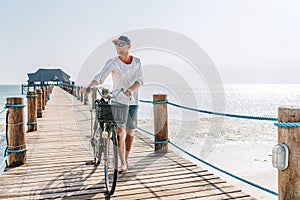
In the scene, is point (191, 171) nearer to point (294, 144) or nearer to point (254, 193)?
point (294, 144)

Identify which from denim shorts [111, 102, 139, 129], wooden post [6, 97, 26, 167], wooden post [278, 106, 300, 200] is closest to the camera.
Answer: wooden post [278, 106, 300, 200]

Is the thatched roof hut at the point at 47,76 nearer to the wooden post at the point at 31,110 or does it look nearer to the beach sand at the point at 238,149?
the beach sand at the point at 238,149

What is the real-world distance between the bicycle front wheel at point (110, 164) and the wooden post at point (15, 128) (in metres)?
1.34

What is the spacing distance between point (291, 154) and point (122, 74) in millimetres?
2074

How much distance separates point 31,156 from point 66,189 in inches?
66.0

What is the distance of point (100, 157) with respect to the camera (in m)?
3.84

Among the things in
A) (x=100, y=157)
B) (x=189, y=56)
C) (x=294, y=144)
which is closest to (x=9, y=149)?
(x=100, y=157)

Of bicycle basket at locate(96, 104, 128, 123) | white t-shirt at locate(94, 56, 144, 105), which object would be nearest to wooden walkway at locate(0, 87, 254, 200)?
bicycle basket at locate(96, 104, 128, 123)

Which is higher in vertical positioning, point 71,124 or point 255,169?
point 71,124

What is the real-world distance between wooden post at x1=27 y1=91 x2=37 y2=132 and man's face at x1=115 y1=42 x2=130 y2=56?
3.65 m

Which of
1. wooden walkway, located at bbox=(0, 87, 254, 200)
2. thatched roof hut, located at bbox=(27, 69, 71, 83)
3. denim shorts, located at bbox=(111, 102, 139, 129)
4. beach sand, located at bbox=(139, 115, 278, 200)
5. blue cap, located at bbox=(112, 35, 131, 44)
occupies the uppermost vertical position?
thatched roof hut, located at bbox=(27, 69, 71, 83)

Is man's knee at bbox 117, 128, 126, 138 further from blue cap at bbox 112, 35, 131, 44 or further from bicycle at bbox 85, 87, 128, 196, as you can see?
blue cap at bbox 112, 35, 131, 44

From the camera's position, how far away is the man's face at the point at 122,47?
346 cm

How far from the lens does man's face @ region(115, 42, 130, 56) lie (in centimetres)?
346
